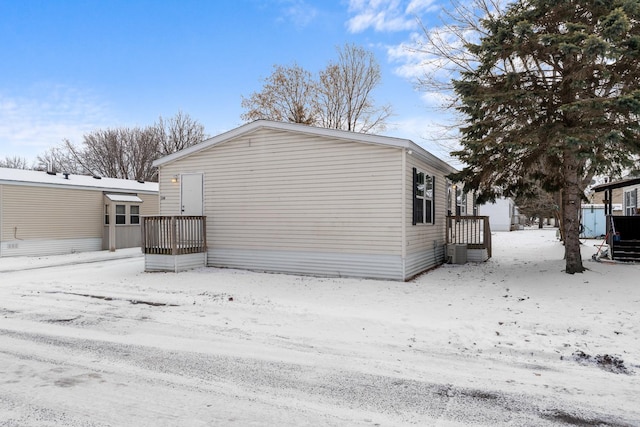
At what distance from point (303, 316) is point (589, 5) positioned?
810 cm

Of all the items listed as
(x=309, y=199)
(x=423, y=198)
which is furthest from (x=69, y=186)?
(x=423, y=198)

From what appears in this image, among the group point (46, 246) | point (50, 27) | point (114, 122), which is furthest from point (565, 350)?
point (114, 122)

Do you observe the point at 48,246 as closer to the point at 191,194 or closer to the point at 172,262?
the point at 191,194

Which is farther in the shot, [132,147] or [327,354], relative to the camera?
[132,147]

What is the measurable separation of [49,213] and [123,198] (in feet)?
9.76

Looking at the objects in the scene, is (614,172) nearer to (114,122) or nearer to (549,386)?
(549,386)

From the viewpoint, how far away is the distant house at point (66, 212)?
14742 mm

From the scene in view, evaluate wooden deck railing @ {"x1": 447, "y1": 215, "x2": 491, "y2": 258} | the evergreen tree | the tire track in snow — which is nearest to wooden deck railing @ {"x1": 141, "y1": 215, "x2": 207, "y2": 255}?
the tire track in snow

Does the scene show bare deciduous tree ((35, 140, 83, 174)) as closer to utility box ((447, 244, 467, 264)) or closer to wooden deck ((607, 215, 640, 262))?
utility box ((447, 244, 467, 264))

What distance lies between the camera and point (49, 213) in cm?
1582

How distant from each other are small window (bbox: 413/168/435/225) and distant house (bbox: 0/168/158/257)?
45.3 ft

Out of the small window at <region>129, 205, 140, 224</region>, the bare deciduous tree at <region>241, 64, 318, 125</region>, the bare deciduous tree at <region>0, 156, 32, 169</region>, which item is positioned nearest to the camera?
the small window at <region>129, 205, 140, 224</region>

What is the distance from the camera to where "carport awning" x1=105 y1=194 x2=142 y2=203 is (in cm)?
1754

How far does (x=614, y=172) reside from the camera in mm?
9344
